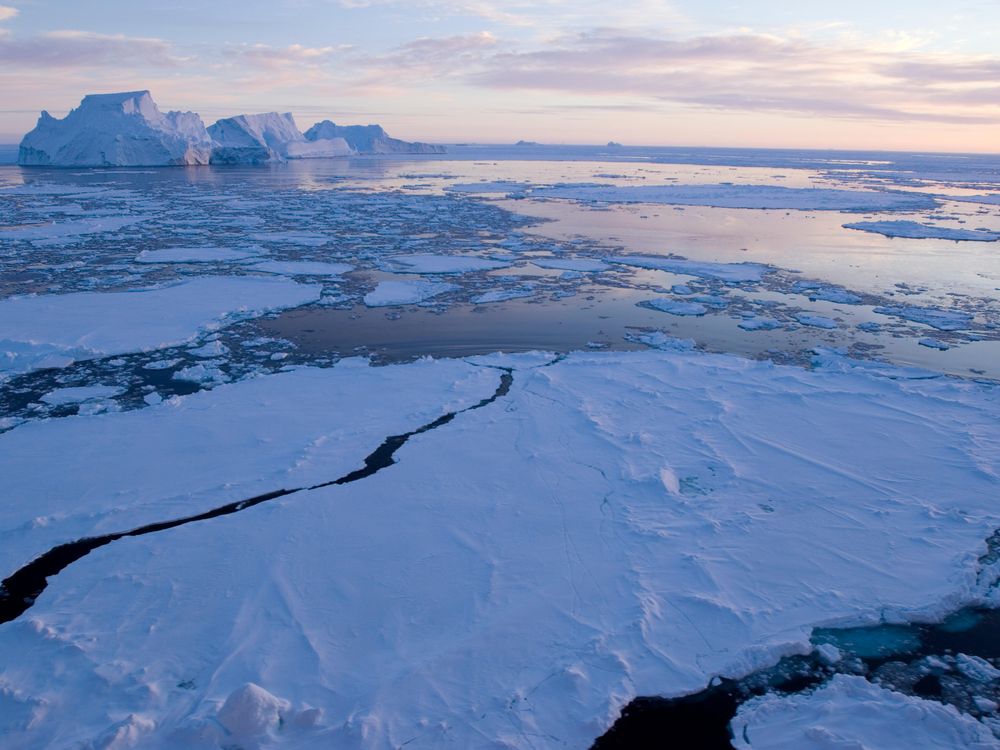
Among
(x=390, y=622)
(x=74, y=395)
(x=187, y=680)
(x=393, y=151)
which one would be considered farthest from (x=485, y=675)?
(x=393, y=151)

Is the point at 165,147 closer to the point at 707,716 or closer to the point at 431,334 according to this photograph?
the point at 431,334

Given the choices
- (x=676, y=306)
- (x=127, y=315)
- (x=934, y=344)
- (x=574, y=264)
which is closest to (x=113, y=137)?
(x=574, y=264)

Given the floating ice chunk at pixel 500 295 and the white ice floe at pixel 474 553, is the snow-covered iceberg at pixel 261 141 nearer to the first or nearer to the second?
the floating ice chunk at pixel 500 295

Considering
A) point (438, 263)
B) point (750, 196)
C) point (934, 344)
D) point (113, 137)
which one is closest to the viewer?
point (934, 344)

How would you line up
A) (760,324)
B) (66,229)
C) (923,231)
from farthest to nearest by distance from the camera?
(923,231) → (66,229) → (760,324)

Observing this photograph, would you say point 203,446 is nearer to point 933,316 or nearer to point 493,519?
point 493,519

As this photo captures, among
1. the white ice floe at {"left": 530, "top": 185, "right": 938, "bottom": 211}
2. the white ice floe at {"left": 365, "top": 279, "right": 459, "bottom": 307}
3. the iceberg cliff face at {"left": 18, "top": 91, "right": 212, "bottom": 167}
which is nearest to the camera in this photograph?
the white ice floe at {"left": 365, "top": 279, "right": 459, "bottom": 307}

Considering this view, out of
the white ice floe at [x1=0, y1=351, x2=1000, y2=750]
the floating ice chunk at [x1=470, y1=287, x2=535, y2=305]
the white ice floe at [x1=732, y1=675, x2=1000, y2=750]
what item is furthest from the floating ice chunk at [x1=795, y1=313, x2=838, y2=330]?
the white ice floe at [x1=732, y1=675, x2=1000, y2=750]

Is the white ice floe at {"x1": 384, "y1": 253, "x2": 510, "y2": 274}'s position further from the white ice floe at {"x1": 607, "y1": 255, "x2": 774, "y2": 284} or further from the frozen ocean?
the white ice floe at {"x1": 607, "y1": 255, "x2": 774, "y2": 284}
